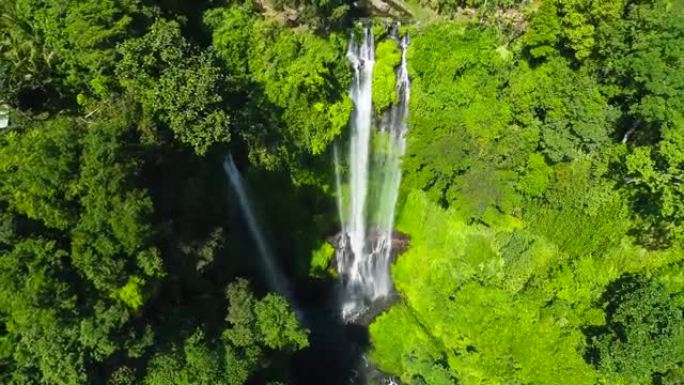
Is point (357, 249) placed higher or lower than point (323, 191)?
lower

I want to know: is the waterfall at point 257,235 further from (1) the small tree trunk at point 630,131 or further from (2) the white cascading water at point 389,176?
(1) the small tree trunk at point 630,131

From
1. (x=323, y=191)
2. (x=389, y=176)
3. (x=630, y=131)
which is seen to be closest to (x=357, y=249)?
(x=323, y=191)

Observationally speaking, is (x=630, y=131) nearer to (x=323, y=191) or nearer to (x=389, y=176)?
(x=389, y=176)

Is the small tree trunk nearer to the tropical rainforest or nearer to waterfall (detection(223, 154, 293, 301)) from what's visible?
the tropical rainforest

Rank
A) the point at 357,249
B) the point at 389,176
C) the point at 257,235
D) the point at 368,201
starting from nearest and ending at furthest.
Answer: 1. the point at 257,235
2. the point at 389,176
3. the point at 368,201
4. the point at 357,249

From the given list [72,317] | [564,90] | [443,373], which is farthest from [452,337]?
[72,317]
